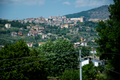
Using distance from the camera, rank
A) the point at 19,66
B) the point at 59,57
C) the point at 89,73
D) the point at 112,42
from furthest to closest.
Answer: the point at 59,57, the point at 89,73, the point at 19,66, the point at 112,42

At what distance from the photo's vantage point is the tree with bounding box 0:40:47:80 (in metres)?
16.8

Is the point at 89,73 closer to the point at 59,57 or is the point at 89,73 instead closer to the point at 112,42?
the point at 112,42

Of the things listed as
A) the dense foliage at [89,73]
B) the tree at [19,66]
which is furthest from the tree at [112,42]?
the tree at [19,66]

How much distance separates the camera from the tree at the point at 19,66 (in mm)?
16781

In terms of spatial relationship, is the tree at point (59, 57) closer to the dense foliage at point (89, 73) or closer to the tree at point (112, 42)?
the dense foliage at point (89, 73)

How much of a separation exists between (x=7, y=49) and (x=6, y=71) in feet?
10.8

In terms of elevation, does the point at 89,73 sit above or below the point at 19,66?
below

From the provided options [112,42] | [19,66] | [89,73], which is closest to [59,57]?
[89,73]

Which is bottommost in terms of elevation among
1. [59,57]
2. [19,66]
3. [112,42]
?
[59,57]

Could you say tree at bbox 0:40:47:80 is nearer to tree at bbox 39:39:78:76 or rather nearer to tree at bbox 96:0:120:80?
tree at bbox 96:0:120:80

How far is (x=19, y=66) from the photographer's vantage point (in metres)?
17.6

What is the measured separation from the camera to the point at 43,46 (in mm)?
33156

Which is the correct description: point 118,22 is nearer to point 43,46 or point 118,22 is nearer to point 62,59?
point 62,59

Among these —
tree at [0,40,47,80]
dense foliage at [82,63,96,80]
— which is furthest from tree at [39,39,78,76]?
dense foliage at [82,63,96,80]
